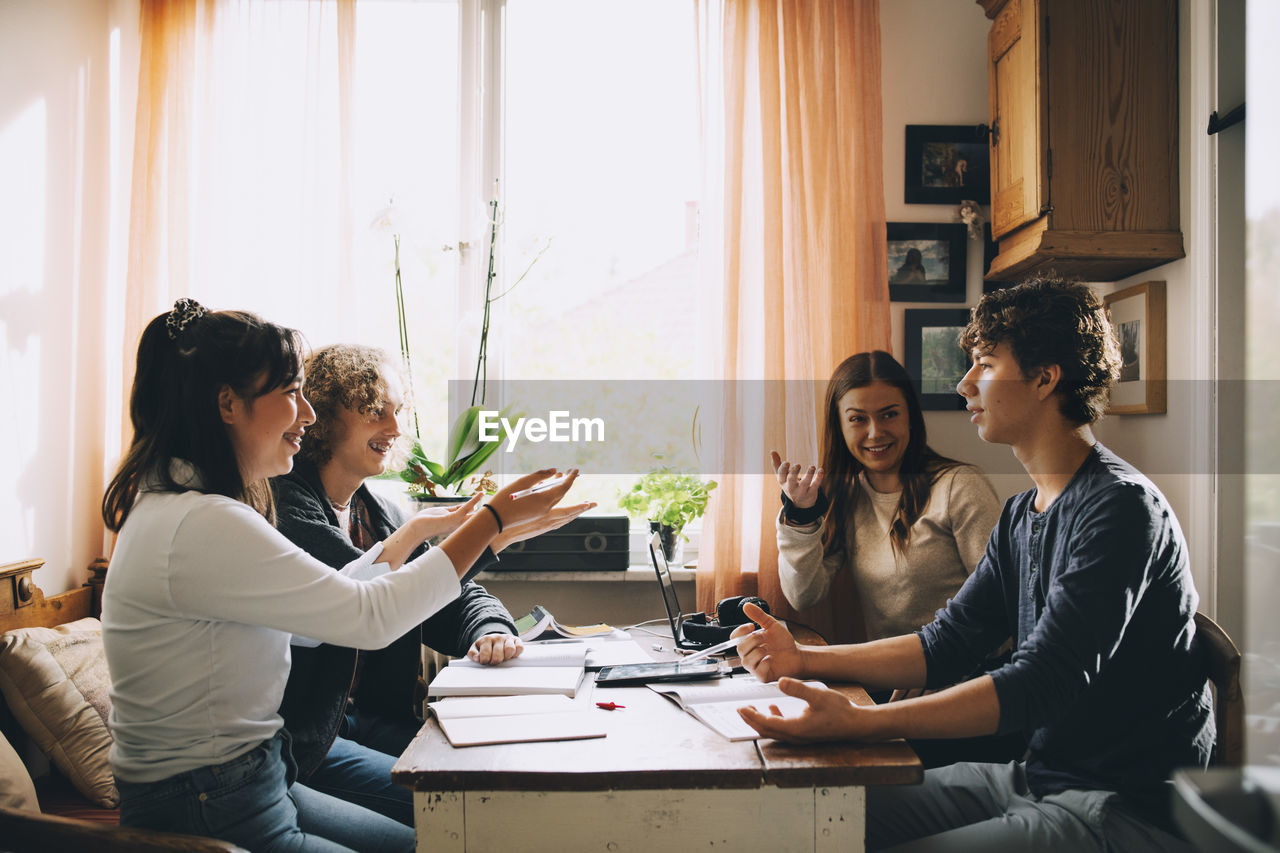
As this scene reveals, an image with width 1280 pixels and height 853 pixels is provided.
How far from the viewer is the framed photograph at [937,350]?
265cm

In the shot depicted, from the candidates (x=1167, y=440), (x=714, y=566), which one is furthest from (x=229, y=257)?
(x=1167, y=440)

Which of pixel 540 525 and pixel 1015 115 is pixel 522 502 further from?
pixel 1015 115

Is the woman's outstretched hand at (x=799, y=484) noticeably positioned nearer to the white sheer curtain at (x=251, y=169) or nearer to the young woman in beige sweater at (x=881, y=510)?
the young woman in beige sweater at (x=881, y=510)

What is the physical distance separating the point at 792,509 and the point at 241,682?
1.42 m

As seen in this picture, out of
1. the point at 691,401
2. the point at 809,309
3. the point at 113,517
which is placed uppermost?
the point at 809,309

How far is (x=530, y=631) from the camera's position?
187 cm

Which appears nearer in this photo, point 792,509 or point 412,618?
point 412,618

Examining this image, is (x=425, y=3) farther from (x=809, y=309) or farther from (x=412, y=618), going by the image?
(x=412, y=618)

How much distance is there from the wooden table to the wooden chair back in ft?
1.96

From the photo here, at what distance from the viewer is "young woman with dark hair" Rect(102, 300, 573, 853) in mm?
1140

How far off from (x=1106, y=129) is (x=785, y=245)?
0.90 m

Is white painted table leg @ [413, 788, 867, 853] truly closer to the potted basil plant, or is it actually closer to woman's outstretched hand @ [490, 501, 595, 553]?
woman's outstretched hand @ [490, 501, 595, 553]

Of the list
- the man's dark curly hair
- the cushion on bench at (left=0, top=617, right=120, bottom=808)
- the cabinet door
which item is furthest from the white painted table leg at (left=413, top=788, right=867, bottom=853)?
the cabinet door

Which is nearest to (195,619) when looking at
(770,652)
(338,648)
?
(338,648)
